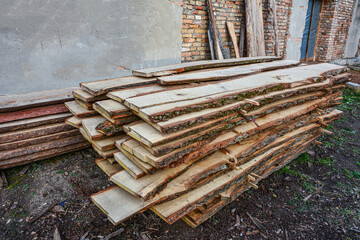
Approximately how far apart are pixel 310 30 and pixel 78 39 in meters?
8.32

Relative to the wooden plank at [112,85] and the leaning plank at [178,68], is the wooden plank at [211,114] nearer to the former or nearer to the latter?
the wooden plank at [112,85]

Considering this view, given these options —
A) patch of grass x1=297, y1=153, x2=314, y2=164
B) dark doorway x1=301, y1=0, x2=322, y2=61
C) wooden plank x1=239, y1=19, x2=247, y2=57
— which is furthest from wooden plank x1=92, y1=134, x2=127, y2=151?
dark doorway x1=301, y1=0, x2=322, y2=61

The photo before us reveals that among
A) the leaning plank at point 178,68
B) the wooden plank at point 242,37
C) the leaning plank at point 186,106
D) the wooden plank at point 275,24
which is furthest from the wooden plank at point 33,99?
the wooden plank at point 275,24

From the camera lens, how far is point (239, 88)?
2.32 m

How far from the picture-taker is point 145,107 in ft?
5.92

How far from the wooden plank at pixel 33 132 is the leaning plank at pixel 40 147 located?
13cm

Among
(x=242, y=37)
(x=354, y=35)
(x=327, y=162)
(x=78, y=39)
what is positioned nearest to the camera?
(x=78, y=39)

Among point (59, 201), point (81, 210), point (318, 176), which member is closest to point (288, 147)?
point (318, 176)

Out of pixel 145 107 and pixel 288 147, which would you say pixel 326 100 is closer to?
pixel 288 147

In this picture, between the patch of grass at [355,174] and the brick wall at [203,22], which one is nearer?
the patch of grass at [355,174]

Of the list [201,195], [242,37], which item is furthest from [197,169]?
[242,37]

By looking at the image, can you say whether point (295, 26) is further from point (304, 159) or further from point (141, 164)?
point (141, 164)

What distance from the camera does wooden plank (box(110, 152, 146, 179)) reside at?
177 centimetres

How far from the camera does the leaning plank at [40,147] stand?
265 centimetres
